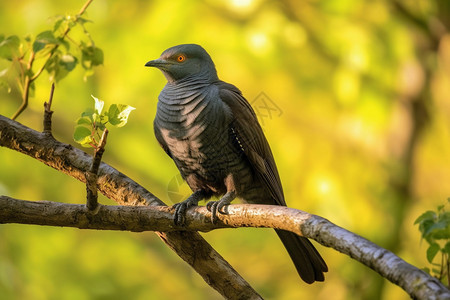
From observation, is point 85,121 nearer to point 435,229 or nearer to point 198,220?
point 198,220

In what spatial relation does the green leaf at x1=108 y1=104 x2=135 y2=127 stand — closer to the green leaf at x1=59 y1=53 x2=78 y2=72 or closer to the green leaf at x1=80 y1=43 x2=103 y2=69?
the green leaf at x1=59 y1=53 x2=78 y2=72

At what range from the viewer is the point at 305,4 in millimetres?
6168

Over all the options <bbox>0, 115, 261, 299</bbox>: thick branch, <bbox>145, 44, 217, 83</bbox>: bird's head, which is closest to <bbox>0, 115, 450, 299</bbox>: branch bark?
<bbox>0, 115, 261, 299</bbox>: thick branch

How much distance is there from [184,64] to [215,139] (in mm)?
572

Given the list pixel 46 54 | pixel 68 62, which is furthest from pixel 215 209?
pixel 46 54

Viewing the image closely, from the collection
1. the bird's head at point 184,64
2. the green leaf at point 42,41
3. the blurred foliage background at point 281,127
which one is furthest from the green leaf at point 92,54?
the blurred foliage background at point 281,127

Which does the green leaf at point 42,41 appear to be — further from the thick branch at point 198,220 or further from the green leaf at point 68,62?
the thick branch at point 198,220

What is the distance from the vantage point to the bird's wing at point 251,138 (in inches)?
136

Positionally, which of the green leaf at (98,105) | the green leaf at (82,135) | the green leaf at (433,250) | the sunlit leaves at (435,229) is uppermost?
the sunlit leaves at (435,229)

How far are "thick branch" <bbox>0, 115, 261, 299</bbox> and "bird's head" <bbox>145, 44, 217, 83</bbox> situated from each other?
0.83 m

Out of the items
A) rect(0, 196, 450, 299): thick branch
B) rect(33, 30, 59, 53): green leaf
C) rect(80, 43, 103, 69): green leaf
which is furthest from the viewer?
rect(80, 43, 103, 69): green leaf

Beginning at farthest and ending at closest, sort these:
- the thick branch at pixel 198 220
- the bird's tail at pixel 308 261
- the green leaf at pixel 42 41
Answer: the bird's tail at pixel 308 261 < the green leaf at pixel 42 41 < the thick branch at pixel 198 220

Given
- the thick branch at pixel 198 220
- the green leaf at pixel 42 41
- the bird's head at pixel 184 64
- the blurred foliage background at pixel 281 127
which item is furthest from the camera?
the blurred foliage background at pixel 281 127

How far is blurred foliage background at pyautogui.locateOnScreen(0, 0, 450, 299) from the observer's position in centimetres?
563
